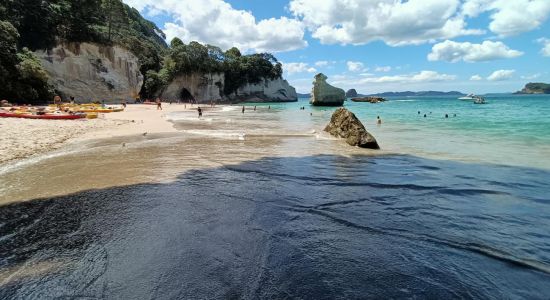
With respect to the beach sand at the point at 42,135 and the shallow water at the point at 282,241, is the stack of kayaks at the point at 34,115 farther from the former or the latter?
the shallow water at the point at 282,241

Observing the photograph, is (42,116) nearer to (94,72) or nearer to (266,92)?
(94,72)

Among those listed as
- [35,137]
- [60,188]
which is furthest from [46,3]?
[60,188]

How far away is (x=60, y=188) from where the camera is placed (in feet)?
Result: 27.1

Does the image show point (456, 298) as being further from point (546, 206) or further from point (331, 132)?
point (331, 132)

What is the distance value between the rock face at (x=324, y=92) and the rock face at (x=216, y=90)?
29.5 m

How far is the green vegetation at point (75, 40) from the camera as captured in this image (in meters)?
37.2

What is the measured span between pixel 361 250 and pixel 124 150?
11838 millimetres

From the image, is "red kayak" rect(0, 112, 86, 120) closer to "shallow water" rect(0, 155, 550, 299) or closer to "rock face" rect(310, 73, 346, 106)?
"shallow water" rect(0, 155, 550, 299)

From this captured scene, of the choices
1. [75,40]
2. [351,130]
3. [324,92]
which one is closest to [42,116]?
[351,130]

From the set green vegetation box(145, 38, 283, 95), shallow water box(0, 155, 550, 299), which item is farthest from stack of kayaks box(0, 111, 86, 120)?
green vegetation box(145, 38, 283, 95)

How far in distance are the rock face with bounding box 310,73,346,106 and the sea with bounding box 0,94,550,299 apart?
2657 inches

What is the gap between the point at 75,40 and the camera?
5091cm

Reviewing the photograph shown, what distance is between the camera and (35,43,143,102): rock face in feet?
161

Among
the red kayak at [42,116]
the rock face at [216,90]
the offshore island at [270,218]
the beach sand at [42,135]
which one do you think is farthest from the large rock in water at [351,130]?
the rock face at [216,90]
